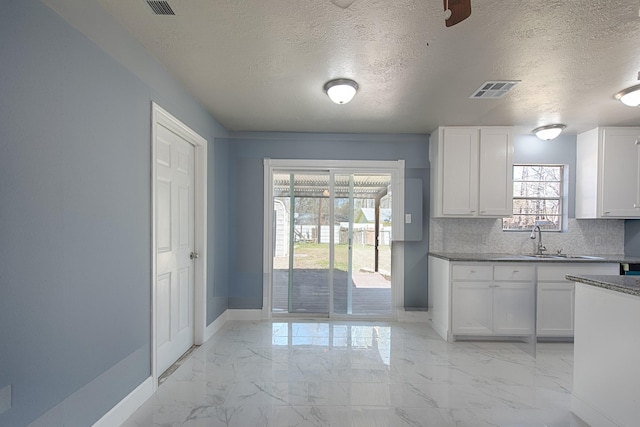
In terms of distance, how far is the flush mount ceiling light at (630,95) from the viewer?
2.49 meters

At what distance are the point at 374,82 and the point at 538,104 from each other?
172cm

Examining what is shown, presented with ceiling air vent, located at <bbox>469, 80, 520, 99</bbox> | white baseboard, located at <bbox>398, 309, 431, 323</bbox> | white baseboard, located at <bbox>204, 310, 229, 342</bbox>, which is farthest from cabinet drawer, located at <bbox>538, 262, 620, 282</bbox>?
white baseboard, located at <bbox>204, 310, 229, 342</bbox>

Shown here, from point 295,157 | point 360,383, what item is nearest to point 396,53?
point 295,157

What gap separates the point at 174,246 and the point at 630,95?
4.17 m

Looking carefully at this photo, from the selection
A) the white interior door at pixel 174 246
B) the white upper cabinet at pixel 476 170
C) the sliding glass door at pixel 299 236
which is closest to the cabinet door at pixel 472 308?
the white upper cabinet at pixel 476 170

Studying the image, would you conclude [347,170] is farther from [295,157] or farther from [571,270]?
[571,270]

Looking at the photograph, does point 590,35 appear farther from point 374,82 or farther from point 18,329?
point 18,329

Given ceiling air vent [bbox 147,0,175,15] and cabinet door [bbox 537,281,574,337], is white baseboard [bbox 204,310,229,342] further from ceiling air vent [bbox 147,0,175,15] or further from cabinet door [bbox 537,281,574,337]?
cabinet door [bbox 537,281,574,337]

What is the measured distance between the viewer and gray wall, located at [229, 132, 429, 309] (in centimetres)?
395

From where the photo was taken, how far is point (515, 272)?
3287 millimetres

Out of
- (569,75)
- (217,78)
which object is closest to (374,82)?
(217,78)

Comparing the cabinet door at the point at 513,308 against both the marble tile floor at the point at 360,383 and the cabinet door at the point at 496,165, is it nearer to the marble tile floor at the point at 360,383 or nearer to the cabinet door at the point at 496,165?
the marble tile floor at the point at 360,383

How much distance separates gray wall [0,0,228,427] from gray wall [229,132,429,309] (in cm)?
184

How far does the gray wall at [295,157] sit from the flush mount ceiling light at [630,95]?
1832 mm
